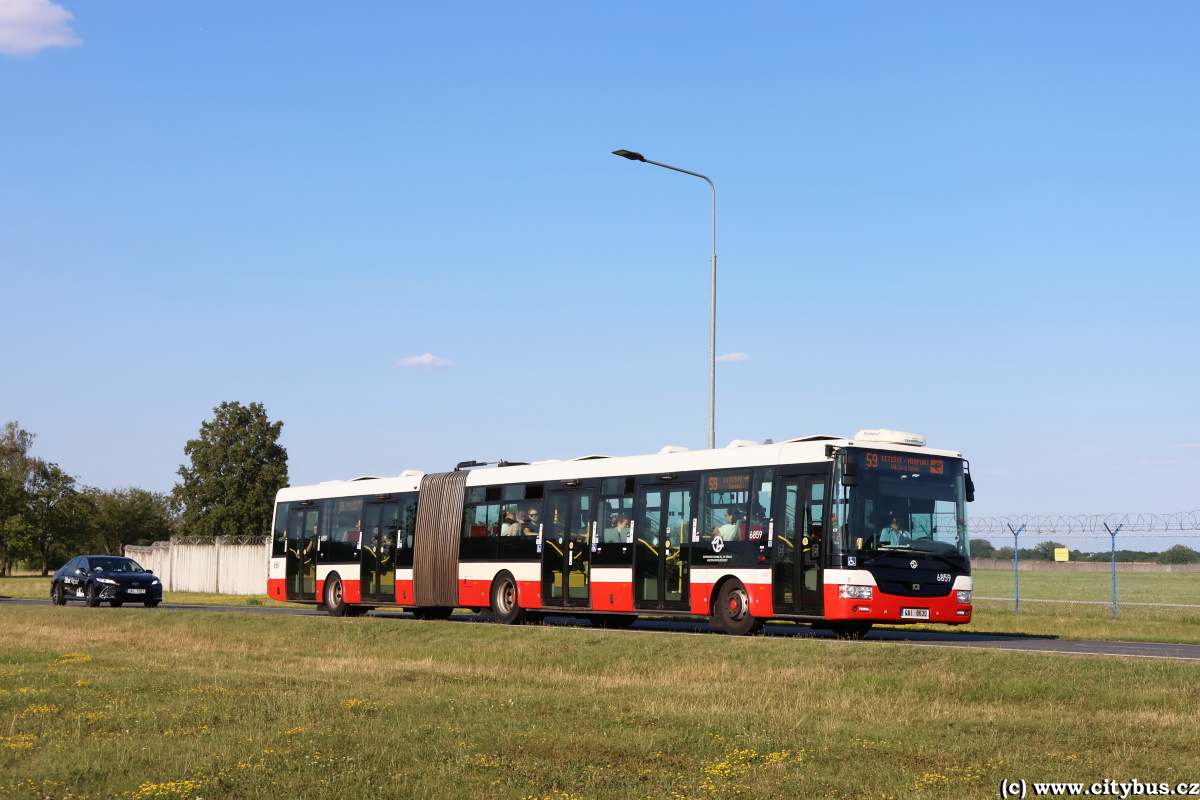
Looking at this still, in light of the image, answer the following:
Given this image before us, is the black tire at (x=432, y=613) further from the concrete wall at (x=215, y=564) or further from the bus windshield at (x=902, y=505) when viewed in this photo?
the concrete wall at (x=215, y=564)

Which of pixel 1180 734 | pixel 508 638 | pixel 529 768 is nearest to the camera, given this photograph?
pixel 529 768

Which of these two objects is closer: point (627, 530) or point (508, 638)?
point (508, 638)

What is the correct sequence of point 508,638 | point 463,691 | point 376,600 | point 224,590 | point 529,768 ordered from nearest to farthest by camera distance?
point 529,768
point 463,691
point 508,638
point 376,600
point 224,590

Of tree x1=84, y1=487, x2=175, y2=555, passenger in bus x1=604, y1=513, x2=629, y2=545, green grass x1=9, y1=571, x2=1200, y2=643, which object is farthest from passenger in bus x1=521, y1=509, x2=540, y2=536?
tree x1=84, y1=487, x2=175, y2=555

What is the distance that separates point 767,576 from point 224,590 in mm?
41151

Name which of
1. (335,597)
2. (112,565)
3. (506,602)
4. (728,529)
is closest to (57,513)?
(112,565)

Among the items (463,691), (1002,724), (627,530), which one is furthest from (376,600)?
(1002,724)

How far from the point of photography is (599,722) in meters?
13.0

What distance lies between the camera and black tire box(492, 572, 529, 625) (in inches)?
1092

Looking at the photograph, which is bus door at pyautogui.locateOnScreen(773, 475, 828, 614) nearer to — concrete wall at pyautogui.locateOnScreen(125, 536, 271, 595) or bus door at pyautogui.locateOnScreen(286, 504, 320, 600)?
bus door at pyautogui.locateOnScreen(286, 504, 320, 600)

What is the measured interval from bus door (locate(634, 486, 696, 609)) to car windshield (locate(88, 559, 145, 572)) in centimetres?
2035

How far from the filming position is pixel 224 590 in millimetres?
58156

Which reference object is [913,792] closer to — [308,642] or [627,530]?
[627,530]

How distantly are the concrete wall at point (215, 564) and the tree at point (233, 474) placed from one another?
22.4 metres
